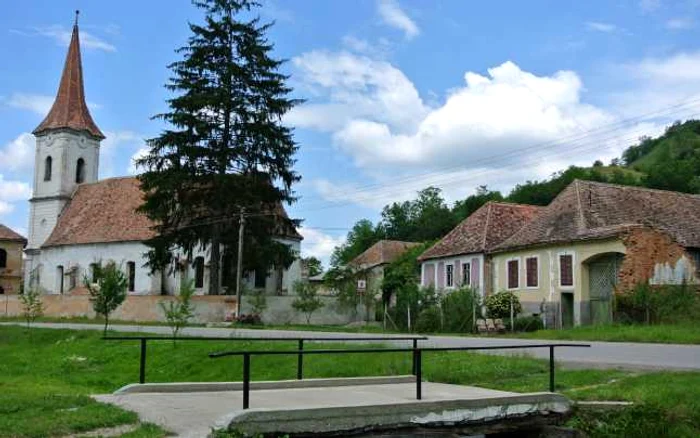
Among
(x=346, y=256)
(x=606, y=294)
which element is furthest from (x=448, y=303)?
(x=346, y=256)

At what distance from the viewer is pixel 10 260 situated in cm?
7225

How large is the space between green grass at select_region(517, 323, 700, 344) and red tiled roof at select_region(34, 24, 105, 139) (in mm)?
49352

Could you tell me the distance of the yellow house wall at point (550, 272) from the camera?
113 ft

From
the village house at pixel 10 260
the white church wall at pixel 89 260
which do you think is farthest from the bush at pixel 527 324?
the village house at pixel 10 260

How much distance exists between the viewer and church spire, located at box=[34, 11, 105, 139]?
64812mm

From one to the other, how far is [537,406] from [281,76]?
124 ft

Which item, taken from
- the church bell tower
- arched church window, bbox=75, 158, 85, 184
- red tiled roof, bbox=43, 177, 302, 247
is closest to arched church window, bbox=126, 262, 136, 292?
red tiled roof, bbox=43, 177, 302, 247

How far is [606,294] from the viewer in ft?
113

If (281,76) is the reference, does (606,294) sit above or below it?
below

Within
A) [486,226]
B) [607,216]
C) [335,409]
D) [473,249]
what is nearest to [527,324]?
[607,216]

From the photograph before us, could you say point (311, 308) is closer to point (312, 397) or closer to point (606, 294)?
point (606, 294)

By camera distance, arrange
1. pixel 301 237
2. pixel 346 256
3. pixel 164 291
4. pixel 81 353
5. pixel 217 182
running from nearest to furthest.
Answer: pixel 81 353, pixel 217 182, pixel 164 291, pixel 301 237, pixel 346 256

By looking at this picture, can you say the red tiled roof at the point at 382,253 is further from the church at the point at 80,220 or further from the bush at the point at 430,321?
the bush at the point at 430,321

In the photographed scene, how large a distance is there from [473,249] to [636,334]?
1924 centimetres
